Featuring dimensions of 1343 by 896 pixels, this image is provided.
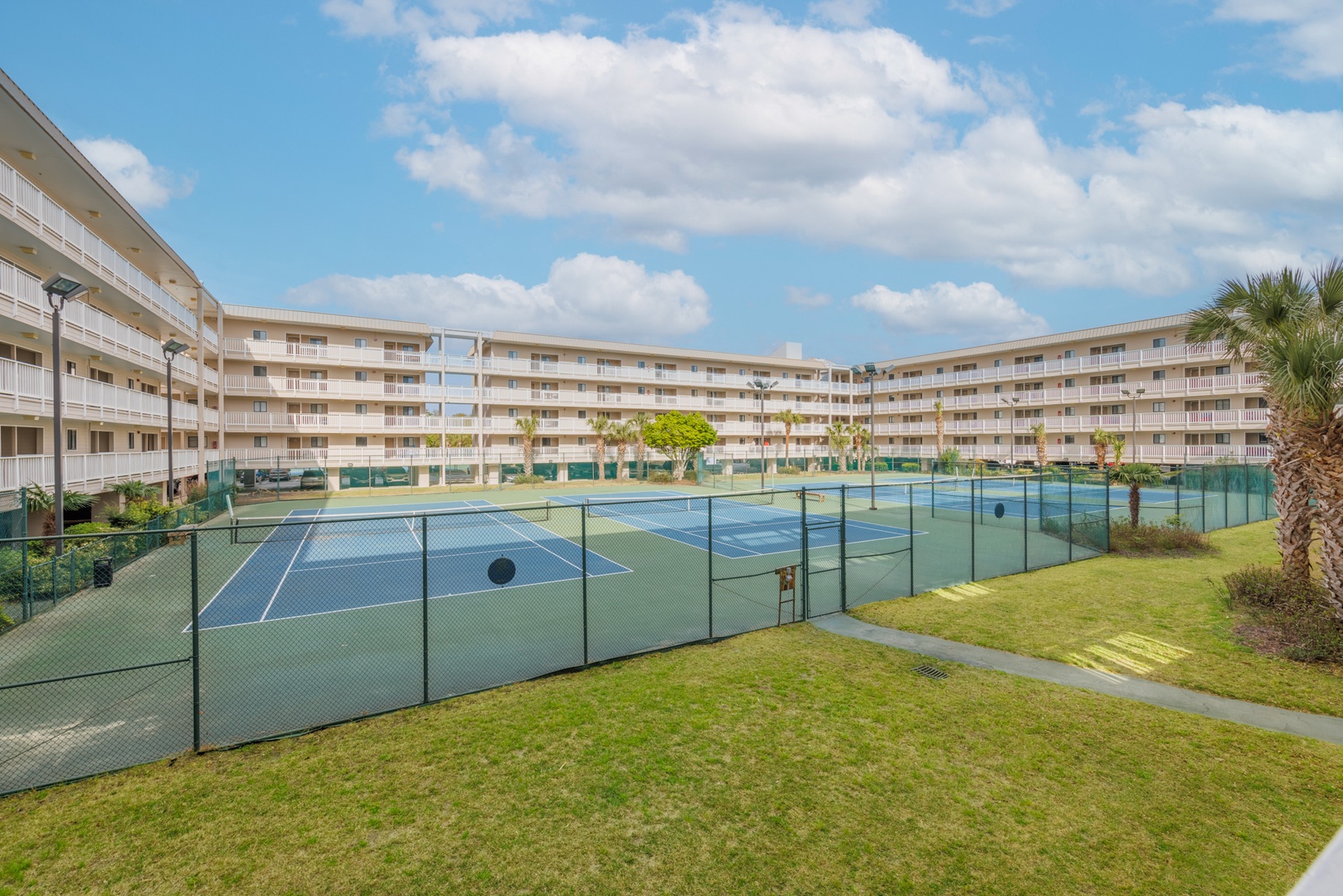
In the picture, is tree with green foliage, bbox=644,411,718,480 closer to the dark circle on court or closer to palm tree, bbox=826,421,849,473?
palm tree, bbox=826,421,849,473

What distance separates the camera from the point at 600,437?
57344mm

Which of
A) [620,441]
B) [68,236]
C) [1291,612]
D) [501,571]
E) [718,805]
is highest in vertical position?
[68,236]

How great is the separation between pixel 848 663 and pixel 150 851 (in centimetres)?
931

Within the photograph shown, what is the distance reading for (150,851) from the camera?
20.7 feet

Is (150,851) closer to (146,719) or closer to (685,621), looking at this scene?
(146,719)

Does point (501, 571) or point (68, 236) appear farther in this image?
point (68, 236)

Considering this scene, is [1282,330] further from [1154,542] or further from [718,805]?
[718,805]

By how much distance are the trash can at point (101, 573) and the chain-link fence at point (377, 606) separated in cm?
5

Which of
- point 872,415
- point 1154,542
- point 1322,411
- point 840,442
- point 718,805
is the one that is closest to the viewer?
point 718,805

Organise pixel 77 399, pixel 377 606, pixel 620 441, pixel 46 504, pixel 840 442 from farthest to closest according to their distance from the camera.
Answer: pixel 840 442
pixel 620 441
pixel 77 399
pixel 46 504
pixel 377 606

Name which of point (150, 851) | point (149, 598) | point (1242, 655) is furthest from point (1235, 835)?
point (149, 598)

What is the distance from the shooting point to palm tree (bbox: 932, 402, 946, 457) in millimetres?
66438

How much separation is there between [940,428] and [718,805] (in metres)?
66.2

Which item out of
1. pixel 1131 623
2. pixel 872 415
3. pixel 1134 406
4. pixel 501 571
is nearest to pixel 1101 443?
pixel 1134 406
